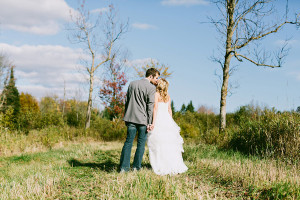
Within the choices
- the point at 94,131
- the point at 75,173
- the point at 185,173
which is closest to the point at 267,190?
the point at 185,173

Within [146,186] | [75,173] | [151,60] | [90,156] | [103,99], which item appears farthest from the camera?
[151,60]

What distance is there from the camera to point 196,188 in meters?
3.84

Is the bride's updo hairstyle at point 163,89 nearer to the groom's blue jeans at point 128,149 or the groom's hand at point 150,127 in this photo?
the groom's hand at point 150,127

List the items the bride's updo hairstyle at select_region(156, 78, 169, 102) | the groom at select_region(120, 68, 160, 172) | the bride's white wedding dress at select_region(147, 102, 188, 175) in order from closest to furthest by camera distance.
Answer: the bride's white wedding dress at select_region(147, 102, 188, 175) → the groom at select_region(120, 68, 160, 172) → the bride's updo hairstyle at select_region(156, 78, 169, 102)

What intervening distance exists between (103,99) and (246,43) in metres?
12.3

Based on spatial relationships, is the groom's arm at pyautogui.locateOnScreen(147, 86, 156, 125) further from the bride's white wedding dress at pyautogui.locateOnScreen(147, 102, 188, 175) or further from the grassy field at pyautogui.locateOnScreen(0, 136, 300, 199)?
the grassy field at pyautogui.locateOnScreen(0, 136, 300, 199)

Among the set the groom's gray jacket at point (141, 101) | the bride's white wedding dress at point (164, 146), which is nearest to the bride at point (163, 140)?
the bride's white wedding dress at point (164, 146)

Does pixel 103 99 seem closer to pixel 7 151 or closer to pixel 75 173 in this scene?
pixel 7 151

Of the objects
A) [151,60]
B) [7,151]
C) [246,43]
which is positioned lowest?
[7,151]

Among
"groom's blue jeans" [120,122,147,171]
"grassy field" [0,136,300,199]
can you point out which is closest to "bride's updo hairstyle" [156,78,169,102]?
"groom's blue jeans" [120,122,147,171]

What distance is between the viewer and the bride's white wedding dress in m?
5.12

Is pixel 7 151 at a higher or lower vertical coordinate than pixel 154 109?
lower

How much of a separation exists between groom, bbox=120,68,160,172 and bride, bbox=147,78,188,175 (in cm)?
16

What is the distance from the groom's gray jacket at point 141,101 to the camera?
5.27 meters
